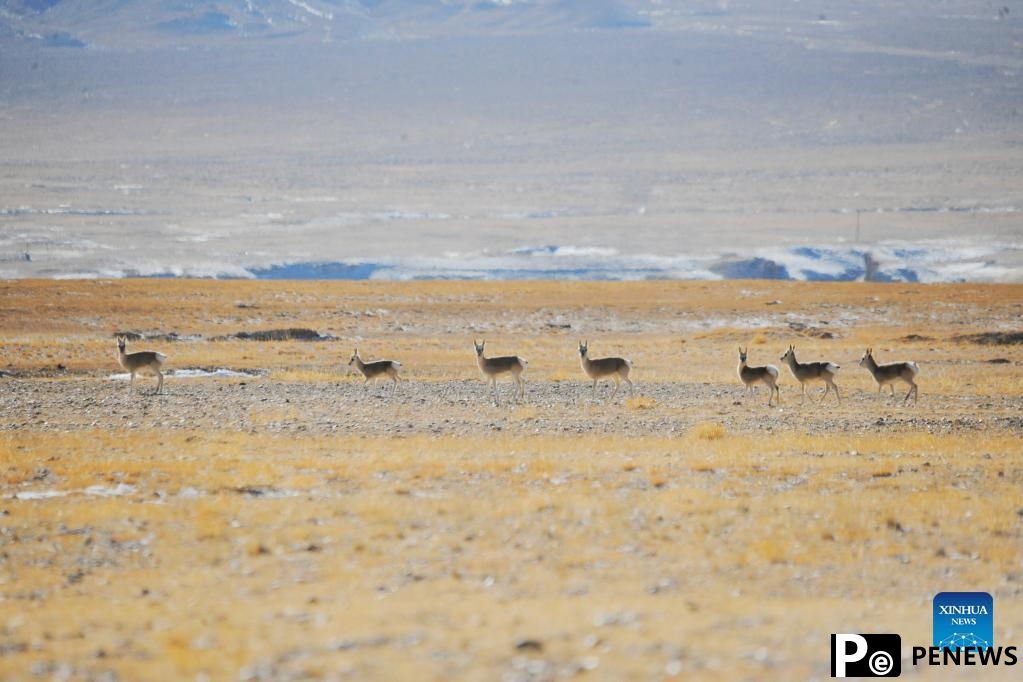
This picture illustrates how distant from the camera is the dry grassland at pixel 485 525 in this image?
9656 mm

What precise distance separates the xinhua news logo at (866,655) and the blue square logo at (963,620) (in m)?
0.44

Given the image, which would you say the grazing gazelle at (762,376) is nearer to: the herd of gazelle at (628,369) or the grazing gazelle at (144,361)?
the herd of gazelle at (628,369)

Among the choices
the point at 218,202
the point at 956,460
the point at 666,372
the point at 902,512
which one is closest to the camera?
the point at 902,512

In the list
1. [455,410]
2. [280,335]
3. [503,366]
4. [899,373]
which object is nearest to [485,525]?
[455,410]

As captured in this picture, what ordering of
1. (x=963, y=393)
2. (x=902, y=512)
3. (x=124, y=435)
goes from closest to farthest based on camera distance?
(x=902, y=512)
(x=124, y=435)
(x=963, y=393)

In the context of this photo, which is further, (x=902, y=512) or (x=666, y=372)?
(x=666, y=372)

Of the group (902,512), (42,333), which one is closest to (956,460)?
(902,512)

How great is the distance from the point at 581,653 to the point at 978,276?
94.1 metres

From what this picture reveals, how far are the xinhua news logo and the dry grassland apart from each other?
0.12 metres

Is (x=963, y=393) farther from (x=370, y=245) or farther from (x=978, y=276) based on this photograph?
(x=370, y=245)

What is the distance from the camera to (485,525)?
13367mm

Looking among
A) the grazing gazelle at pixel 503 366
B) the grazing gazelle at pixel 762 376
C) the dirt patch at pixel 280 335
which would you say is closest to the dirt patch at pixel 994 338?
the grazing gazelle at pixel 762 376

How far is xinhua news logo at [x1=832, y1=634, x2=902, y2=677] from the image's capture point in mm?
9055

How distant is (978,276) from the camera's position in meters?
96.3
